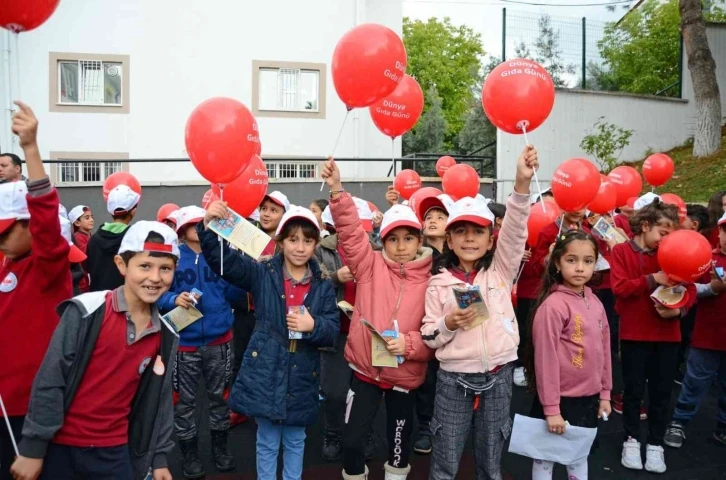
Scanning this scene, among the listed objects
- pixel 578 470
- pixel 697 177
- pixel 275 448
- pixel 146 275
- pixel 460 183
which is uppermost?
pixel 697 177

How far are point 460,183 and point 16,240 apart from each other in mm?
5028

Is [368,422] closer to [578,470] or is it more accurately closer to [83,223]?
[578,470]

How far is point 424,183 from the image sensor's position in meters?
12.6

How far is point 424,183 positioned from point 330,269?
334 inches

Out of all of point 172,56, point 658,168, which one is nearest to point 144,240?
point 658,168

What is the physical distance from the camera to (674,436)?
14.5ft

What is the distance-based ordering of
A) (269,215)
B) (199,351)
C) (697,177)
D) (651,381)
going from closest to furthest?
(199,351) < (651,381) < (269,215) < (697,177)

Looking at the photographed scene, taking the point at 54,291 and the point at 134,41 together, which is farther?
the point at 134,41

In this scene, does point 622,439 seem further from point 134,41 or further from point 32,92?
point 32,92

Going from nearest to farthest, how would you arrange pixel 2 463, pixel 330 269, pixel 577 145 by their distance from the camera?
pixel 2 463 → pixel 330 269 → pixel 577 145

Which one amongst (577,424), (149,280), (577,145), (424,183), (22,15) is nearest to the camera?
(149,280)

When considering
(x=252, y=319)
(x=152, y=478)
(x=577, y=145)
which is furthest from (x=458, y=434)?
(x=577, y=145)

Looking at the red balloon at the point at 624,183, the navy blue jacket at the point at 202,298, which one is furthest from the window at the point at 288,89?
the navy blue jacket at the point at 202,298

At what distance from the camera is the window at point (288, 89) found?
1555 centimetres
